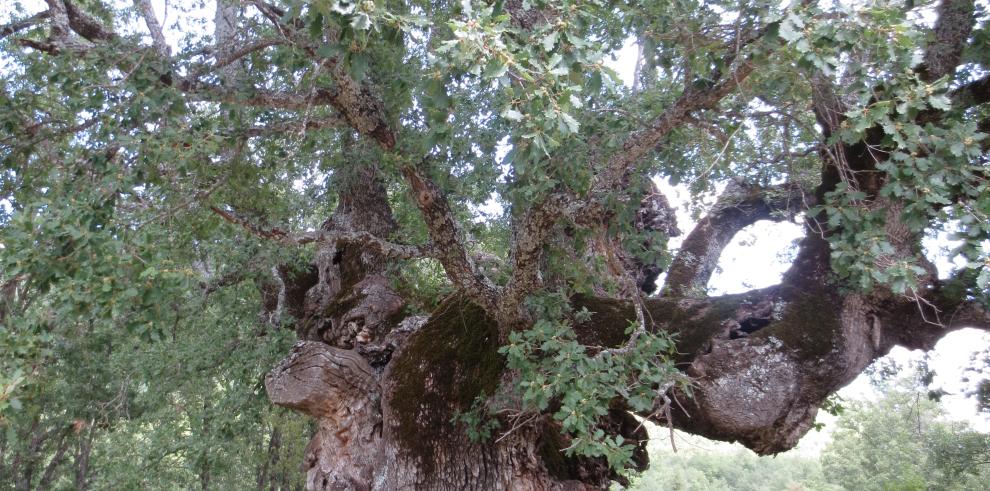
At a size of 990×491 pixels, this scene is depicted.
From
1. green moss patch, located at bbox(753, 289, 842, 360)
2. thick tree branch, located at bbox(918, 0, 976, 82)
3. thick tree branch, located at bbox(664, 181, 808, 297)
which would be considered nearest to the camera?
thick tree branch, located at bbox(918, 0, 976, 82)

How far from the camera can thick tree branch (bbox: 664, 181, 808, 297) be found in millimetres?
5148

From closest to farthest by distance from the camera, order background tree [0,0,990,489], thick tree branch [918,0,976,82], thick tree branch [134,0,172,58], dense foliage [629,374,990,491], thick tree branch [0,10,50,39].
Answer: background tree [0,0,990,489] → thick tree branch [918,0,976,82] → thick tree branch [0,10,50,39] → thick tree branch [134,0,172,58] → dense foliage [629,374,990,491]

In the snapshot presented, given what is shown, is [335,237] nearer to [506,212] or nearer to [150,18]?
[506,212]

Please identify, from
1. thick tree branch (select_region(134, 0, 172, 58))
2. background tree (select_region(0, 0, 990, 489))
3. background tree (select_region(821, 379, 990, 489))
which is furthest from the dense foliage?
thick tree branch (select_region(134, 0, 172, 58))

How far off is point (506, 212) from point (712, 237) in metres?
1.82

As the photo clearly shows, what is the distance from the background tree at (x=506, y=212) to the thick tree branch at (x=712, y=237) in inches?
1.0

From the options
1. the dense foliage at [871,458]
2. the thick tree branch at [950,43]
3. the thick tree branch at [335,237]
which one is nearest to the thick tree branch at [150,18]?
the thick tree branch at [335,237]

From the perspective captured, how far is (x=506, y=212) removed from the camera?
4.79 metres

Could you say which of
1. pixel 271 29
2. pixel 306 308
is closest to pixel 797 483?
pixel 306 308

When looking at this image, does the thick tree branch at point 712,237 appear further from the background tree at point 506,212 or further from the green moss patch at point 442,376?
the green moss patch at point 442,376

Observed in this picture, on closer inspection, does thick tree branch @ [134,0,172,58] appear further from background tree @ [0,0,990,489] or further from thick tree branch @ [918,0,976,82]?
thick tree branch @ [918,0,976,82]

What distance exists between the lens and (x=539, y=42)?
2199 millimetres

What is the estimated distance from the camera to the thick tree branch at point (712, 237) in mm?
5148

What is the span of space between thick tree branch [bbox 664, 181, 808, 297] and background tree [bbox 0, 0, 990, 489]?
0.03 meters
